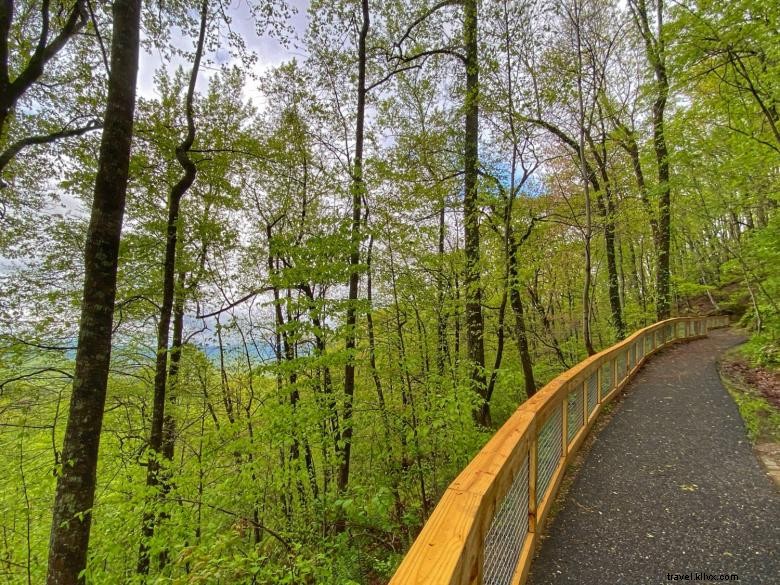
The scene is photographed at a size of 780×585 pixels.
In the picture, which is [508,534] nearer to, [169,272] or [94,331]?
[94,331]

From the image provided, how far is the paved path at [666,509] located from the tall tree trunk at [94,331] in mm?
3818

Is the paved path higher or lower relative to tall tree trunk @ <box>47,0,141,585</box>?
lower

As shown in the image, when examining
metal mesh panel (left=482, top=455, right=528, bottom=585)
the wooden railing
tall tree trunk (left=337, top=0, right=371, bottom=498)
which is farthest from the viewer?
tall tree trunk (left=337, top=0, right=371, bottom=498)

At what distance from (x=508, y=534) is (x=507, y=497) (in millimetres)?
228

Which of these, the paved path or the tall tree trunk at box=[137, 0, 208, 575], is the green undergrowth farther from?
the tall tree trunk at box=[137, 0, 208, 575]

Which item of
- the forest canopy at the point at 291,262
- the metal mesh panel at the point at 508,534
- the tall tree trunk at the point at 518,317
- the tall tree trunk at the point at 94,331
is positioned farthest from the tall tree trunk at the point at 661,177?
the tall tree trunk at the point at 94,331

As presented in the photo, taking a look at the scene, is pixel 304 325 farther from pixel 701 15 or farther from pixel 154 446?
pixel 701 15

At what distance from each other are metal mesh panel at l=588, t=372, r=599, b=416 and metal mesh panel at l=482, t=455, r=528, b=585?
264 centimetres

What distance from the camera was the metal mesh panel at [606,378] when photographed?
4.91m

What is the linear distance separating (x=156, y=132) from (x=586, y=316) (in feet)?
31.1

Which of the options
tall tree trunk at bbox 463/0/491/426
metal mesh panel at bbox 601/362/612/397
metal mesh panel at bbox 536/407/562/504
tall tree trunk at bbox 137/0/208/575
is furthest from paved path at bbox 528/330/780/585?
tall tree trunk at bbox 137/0/208/575

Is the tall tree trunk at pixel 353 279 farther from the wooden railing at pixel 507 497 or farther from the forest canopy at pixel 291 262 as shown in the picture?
the wooden railing at pixel 507 497

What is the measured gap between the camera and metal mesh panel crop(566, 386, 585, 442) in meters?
3.44

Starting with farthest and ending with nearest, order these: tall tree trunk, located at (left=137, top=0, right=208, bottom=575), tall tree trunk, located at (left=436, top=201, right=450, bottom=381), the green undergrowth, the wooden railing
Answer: tall tree trunk, located at (left=436, top=201, right=450, bottom=381) < tall tree trunk, located at (left=137, top=0, right=208, bottom=575) < the green undergrowth < the wooden railing
